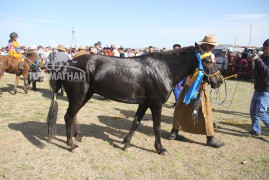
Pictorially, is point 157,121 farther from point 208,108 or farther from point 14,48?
point 14,48

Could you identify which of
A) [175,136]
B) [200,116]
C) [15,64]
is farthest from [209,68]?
[15,64]

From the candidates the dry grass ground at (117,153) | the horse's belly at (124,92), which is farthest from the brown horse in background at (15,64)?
the horse's belly at (124,92)

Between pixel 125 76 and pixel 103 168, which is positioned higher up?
pixel 125 76

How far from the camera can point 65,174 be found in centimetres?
349

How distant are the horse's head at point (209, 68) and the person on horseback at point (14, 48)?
771cm

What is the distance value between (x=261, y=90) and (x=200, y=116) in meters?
1.57

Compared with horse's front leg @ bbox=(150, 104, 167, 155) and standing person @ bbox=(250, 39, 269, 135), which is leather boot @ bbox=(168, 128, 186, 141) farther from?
standing person @ bbox=(250, 39, 269, 135)

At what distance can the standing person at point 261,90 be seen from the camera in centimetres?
498

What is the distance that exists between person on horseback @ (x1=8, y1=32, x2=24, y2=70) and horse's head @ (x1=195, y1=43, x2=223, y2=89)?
771 centimetres

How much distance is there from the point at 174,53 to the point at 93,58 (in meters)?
1.46

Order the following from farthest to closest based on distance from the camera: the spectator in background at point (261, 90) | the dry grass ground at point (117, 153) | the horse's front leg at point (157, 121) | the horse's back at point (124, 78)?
the spectator in background at point (261, 90) < the horse's front leg at point (157, 121) < the horse's back at point (124, 78) < the dry grass ground at point (117, 153)

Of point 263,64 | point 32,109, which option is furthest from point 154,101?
point 32,109

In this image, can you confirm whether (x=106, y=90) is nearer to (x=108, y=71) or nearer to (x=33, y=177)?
(x=108, y=71)

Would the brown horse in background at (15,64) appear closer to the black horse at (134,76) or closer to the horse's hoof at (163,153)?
the black horse at (134,76)
